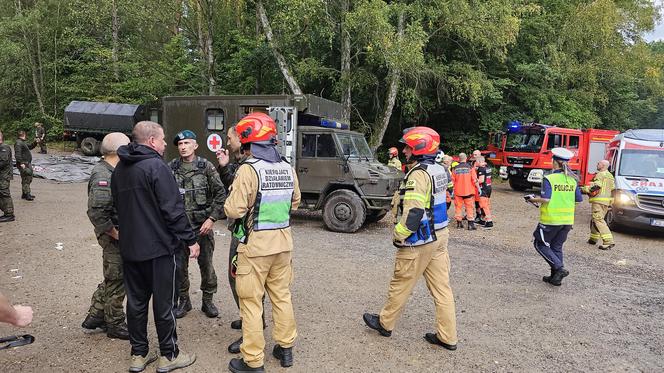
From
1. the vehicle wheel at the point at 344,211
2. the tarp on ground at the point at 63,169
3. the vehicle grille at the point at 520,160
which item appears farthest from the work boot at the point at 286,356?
the vehicle grille at the point at 520,160

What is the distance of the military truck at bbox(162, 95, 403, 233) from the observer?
8.43 meters

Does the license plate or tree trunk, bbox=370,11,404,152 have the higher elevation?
tree trunk, bbox=370,11,404,152

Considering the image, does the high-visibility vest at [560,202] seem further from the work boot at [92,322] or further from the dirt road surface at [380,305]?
the work boot at [92,322]

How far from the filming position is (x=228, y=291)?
512cm

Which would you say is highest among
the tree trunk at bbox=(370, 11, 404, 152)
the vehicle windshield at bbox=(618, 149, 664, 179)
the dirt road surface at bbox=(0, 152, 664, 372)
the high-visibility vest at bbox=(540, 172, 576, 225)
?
the tree trunk at bbox=(370, 11, 404, 152)

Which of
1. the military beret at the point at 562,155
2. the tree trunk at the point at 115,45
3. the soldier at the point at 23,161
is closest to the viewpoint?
the military beret at the point at 562,155

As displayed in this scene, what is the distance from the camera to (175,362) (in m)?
3.36

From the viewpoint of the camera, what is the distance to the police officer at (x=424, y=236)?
12.3 ft

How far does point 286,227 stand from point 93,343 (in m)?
1.95

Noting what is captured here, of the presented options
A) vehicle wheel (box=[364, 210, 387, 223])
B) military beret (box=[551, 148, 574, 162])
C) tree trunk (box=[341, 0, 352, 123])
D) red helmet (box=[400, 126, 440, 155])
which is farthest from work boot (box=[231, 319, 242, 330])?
tree trunk (box=[341, 0, 352, 123])

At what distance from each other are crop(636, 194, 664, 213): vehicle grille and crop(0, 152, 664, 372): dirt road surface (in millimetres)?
1044

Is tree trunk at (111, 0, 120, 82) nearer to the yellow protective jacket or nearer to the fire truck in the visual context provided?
the fire truck

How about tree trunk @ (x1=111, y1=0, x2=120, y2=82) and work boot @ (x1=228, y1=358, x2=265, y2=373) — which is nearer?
work boot @ (x1=228, y1=358, x2=265, y2=373)

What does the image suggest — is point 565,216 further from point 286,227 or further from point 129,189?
point 129,189
